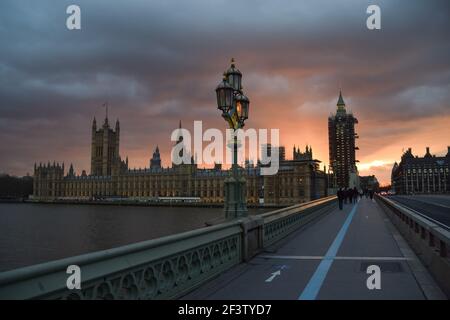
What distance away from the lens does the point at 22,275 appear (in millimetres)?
3586

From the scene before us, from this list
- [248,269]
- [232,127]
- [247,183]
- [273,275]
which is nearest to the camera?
[273,275]

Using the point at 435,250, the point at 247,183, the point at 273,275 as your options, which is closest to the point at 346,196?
the point at 435,250

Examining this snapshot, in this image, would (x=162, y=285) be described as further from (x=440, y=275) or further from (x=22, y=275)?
(x=440, y=275)

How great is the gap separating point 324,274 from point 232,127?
577 cm

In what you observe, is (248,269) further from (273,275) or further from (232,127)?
(232,127)

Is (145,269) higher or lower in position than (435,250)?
higher

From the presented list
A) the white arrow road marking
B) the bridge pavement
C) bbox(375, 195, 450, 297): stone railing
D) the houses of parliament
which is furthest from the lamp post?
the houses of parliament

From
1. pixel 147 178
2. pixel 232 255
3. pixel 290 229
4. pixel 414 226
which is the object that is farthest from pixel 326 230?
pixel 147 178

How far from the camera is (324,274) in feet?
28.5

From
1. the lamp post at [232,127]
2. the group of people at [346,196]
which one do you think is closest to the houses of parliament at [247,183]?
the group of people at [346,196]

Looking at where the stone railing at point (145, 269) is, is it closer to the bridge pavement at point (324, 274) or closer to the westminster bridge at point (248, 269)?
the westminster bridge at point (248, 269)

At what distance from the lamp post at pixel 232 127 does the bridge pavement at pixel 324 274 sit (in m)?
1.50

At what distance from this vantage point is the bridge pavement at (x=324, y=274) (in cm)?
702
